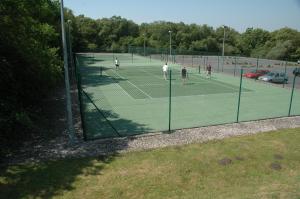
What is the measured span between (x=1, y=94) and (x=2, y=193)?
405 centimetres

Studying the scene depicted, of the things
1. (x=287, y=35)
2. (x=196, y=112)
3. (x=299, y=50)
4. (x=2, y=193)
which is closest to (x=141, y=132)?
(x=196, y=112)

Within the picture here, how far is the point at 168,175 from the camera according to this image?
8055 mm

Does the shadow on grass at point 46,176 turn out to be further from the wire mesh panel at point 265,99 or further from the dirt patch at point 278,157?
the wire mesh panel at point 265,99

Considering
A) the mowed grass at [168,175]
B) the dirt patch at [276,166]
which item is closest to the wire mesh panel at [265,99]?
the mowed grass at [168,175]

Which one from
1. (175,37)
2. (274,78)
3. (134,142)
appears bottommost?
(134,142)

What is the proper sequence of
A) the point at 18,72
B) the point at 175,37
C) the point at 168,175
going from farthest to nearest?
the point at 175,37, the point at 18,72, the point at 168,175

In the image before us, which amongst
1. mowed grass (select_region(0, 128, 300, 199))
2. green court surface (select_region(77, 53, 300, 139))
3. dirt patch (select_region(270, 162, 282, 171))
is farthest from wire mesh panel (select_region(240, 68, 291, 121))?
dirt patch (select_region(270, 162, 282, 171))

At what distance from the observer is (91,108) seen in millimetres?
16172

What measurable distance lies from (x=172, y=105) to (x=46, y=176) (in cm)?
1058

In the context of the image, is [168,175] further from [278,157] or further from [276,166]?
[278,157]

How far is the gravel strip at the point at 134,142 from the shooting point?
30.6 ft

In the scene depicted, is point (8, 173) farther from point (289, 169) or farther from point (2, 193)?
point (289, 169)

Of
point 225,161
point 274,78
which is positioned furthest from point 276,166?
point 274,78

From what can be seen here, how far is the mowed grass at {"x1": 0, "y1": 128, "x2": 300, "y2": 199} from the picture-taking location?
23.4 feet
